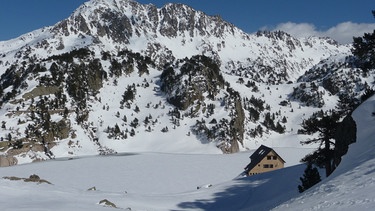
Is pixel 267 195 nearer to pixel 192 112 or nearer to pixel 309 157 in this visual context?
pixel 309 157

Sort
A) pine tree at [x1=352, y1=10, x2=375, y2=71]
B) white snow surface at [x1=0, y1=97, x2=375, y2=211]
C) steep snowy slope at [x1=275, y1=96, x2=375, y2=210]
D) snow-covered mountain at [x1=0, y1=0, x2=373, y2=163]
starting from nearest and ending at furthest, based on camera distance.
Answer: steep snowy slope at [x1=275, y1=96, x2=375, y2=210] → white snow surface at [x1=0, y1=97, x2=375, y2=211] → pine tree at [x1=352, y1=10, x2=375, y2=71] → snow-covered mountain at [x1=0, y1=0, x2=373, y2=163]

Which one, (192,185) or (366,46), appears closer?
(366,46)

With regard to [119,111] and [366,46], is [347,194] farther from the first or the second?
[119,111]

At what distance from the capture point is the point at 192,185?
63.2m

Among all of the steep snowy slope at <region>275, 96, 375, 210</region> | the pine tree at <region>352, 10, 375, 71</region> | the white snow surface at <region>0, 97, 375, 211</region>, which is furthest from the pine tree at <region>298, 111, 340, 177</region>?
the steep snowy slope at <region>275, 96, 375, 210</region>

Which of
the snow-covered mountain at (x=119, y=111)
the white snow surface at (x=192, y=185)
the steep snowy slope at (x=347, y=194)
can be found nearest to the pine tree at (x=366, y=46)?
the white snow surface at (x=192, y=185)

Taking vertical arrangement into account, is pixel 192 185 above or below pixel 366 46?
below

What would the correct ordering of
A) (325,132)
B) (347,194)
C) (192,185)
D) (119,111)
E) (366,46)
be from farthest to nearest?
(119,111) < (192,185) < (325,132) < (366,46) < (347,194)

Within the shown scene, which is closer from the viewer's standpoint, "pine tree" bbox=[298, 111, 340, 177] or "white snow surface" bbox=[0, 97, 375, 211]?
"white snow surface" bbox=[0, 97, 375, 211]

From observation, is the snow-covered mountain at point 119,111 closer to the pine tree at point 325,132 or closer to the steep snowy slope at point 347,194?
the pine tree at point 325,132

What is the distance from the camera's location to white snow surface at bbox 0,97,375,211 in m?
16.2

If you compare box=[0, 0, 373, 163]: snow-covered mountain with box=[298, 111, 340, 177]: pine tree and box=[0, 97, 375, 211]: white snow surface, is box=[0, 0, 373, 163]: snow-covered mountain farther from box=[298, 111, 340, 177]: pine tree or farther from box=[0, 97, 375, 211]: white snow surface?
box=[298, 111, 340, 177]: pine tree

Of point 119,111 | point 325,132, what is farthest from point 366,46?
point 119,111

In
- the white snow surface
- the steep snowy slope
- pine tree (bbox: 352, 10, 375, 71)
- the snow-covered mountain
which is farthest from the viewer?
the snow-covered mountain
